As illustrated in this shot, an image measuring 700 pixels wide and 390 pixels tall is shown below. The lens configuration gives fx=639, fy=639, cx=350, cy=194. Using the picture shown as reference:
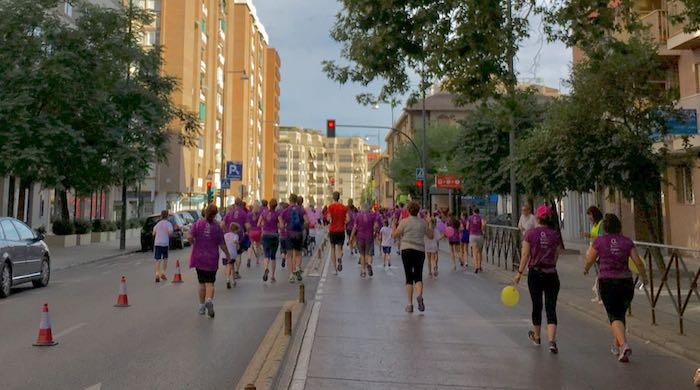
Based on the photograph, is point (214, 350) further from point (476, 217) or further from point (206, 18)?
point (206, 18)

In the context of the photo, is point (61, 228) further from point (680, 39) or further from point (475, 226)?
point (680, 39)

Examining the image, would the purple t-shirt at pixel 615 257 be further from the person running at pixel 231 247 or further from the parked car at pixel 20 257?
the parked car at pixel 20 257

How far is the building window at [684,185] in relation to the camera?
21906 millimetres

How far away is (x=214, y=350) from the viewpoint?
739cm

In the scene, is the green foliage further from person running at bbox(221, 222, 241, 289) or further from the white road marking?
the white road marking

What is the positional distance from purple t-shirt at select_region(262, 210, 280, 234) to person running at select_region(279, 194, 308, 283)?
0.81ft

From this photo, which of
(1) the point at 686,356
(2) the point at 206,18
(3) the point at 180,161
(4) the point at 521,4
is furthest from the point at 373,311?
(2) the point at 206,18

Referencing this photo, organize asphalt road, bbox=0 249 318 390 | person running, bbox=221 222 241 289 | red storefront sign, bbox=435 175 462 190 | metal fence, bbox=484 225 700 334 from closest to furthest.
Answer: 1. asphalt road, bbox=0 249 318 390
2. metal fence, bbox=484 225 700 334
3. person running, bbox=221 222 241 289
4. red storefront sign, bbox=435 175 462 190

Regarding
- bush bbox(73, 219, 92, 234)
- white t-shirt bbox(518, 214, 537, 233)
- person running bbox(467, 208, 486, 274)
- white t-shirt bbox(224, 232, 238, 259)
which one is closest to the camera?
white t-shirt bbox(224, 232, 238, 259)

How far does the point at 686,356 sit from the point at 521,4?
21.3 feet

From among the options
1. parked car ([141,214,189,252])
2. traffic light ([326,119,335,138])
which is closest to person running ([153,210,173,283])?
parked car ([141,214,189,252])

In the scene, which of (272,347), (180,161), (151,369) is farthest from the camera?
(180,161)

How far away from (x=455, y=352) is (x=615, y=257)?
2.15 meters

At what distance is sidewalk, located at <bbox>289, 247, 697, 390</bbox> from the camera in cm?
627
